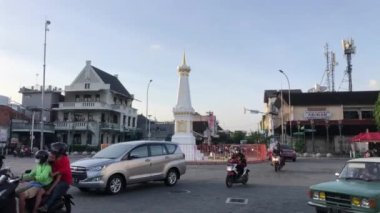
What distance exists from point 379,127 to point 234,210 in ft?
147

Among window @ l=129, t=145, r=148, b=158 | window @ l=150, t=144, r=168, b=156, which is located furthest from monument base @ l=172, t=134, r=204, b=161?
window @ l=129, t=145, r=148, b=158

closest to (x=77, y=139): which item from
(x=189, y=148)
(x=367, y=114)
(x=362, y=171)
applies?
(x=189, y=148)

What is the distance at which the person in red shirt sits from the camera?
27.1 ft

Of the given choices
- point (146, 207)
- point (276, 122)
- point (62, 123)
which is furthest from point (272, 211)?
point (276, 122)

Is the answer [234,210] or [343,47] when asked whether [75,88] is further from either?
[234,210]

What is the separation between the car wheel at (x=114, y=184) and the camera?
44.2ft

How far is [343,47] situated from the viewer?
69.6 meters

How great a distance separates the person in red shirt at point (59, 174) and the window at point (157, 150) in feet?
22.6

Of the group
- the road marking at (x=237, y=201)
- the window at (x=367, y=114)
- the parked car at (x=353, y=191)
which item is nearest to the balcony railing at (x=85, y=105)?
the window at (x=367, y=114)

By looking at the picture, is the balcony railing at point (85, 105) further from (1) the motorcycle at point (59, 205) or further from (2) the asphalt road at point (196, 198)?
(1) the motorcycle at point (59, 205)

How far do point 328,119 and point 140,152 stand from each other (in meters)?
47.7

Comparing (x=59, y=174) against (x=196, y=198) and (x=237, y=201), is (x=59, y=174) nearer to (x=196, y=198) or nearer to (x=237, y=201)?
(x=196, y=198)

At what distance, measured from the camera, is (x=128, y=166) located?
46.6 ft

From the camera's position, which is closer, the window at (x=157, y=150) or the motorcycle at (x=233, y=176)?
the window at (x=157, y=150)
